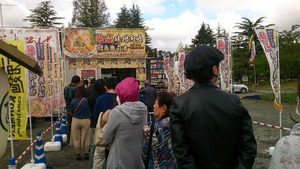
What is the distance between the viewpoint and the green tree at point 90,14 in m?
36.4

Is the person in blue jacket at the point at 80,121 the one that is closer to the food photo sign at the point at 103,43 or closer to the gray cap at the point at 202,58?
the gray cap at the point at 202,58

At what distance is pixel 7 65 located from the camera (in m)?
4.10

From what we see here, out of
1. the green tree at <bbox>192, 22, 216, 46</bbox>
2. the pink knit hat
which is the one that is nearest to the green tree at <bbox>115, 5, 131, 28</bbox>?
the green tree at <bbox>192, 22, 216, 46</bbox>

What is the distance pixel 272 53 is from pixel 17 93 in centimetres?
614

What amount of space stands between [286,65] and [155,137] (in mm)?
22364

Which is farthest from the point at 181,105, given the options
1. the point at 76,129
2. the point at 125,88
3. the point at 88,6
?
the point at 88,6

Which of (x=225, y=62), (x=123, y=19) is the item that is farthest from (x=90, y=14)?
(x=225, y=62)

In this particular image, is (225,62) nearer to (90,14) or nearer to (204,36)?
(90,14)

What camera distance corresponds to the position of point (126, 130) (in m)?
2.80

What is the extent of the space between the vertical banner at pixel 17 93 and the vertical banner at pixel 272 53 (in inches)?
230

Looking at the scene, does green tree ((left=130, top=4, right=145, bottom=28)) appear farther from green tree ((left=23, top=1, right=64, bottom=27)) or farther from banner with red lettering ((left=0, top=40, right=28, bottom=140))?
banner with red lettering ((left=0, top=40, right=28, bottom=140))

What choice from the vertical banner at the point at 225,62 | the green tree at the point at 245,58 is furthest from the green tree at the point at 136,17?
the vertical banner at the point at 225,62

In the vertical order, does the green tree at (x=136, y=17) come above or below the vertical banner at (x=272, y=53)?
above

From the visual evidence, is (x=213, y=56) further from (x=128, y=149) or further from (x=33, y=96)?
(x=33, y=96)
